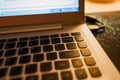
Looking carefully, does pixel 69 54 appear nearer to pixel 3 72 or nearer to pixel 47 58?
pixel 47 58

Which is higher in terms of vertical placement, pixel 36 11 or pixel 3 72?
pixel 36 11

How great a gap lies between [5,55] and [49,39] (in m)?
0.13

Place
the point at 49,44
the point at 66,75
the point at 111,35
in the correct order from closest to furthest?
the point at 66,75
the point at 49,44
the point at 111,35

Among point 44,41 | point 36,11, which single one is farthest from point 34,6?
point 44,41

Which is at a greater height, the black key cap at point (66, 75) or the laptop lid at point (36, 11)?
the laptop lid at point (36, 11)

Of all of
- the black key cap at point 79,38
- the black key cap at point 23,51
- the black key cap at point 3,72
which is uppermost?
the black key cap at point 79,38

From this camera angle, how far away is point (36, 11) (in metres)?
0.50

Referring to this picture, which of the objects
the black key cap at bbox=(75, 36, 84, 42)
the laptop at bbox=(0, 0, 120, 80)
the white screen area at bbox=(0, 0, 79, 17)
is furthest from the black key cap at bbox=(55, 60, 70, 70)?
the white screen area at bbox=(0, 0, 79, 17)

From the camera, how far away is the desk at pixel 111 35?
0.43m

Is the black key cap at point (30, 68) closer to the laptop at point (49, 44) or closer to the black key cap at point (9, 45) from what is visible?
the laptop at point (49, 44)

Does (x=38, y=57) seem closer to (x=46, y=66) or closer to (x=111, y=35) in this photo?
(x=46, y=66)

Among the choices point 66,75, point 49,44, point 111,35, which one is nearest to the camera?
point 66,75

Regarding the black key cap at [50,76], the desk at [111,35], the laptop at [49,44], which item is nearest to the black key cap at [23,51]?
the laptop at [49,44]

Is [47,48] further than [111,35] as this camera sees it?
No
